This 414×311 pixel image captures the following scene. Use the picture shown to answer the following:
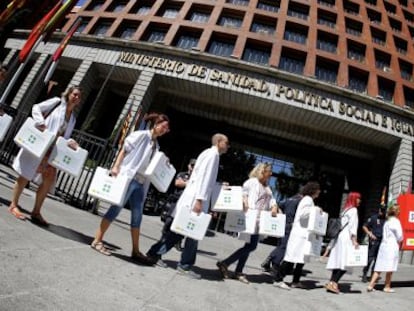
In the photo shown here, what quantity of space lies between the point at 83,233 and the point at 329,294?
13.8ft

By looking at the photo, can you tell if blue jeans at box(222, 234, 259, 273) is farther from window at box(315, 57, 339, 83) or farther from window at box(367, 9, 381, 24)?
window at box(367, 9, 381, 24)

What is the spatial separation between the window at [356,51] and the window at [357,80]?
5.21 feet

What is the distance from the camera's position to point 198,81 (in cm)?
1900

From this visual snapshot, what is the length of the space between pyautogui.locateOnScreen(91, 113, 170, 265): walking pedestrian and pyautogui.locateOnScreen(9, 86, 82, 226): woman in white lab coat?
92 cm

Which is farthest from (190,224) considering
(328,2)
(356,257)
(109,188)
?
(328,2)

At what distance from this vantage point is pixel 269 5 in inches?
947

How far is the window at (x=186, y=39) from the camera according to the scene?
2236 cm

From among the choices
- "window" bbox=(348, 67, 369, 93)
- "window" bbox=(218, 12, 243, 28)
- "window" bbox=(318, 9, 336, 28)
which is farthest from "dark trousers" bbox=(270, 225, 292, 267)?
"window" bbox=(318, 9, 336, 28)

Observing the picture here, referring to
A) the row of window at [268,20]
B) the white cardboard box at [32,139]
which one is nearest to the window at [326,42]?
the row of window at [268,20]

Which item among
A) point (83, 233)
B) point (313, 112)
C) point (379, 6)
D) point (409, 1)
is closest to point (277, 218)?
point (83, 233)

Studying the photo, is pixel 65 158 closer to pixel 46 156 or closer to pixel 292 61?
pixel 46 156

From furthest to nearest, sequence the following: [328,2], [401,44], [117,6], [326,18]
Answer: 1. [117,6]
2. [328,2]
3. [401,44]
4. [326,18]

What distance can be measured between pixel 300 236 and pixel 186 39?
19.4m

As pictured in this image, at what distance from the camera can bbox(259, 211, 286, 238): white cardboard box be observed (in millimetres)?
5164
